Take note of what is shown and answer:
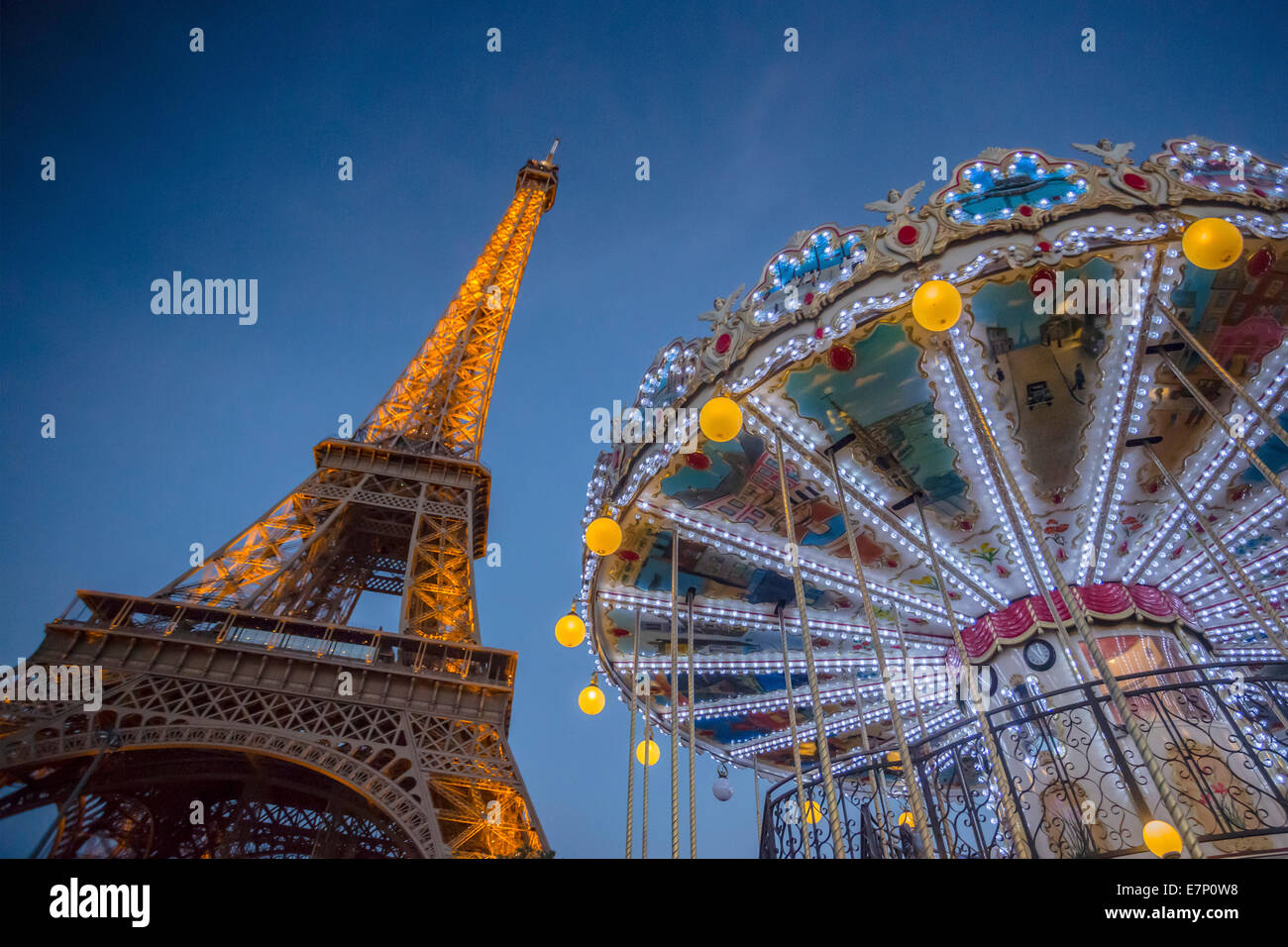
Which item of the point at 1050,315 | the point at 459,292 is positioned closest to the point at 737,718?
the point at 1050,315

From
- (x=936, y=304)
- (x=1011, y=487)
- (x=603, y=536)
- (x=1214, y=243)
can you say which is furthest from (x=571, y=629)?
(x=1214, y=243)

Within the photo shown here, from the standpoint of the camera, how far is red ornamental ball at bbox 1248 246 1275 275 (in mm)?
5277

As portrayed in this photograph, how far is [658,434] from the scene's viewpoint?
671cm

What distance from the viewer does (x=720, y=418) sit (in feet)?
15.5

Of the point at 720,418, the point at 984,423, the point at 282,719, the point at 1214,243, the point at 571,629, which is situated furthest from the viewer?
the point at 282,719

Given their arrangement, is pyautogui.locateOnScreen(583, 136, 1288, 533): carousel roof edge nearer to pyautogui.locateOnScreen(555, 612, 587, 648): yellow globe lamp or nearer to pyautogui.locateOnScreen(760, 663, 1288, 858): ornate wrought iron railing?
pyautogui.locateOnScreen(555, 612, 587, 648): yellow globe lamp

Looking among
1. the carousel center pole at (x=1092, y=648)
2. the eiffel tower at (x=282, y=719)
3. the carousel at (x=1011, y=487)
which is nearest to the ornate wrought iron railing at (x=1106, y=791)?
the carousel at (x=1011, y=487)

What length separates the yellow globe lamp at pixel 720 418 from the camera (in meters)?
4.71

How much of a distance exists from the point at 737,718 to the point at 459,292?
1687 cm

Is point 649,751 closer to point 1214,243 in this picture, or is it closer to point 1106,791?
point 1106,791

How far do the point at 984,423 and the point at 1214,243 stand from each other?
5.76ft

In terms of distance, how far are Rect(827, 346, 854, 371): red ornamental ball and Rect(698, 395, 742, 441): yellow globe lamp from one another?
1559 millimetres

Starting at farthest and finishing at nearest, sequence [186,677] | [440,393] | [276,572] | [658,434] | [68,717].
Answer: [440,393] → [276,572] → [186,677] → [68,717] → [658,434]
